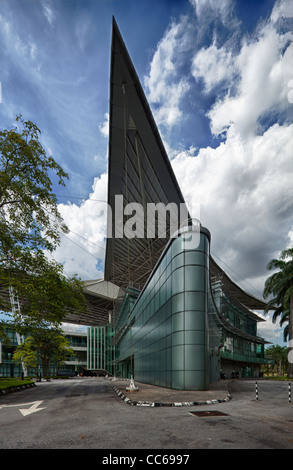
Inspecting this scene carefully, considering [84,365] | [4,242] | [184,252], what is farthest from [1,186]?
[84,365]

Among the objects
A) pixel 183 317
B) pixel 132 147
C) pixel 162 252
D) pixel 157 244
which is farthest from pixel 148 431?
pixel 157 244

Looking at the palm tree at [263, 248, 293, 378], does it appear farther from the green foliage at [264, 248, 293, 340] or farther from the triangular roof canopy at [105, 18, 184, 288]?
the triangular roof canopy at [105, 18, 184, 288]

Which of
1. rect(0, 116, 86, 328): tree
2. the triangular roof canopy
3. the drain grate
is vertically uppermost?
the triangular roof canopy

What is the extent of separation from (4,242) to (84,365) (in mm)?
89556

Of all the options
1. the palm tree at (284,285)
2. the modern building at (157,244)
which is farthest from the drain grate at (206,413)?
the palm tree at (284,285)

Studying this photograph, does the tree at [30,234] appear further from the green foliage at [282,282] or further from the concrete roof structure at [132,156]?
the green foliage at [282,282]

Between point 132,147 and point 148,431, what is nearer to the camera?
point 148,431

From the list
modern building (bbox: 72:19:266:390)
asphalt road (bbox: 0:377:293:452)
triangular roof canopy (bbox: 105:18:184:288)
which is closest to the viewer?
asphalt road (bbox: 0:377:293:452)

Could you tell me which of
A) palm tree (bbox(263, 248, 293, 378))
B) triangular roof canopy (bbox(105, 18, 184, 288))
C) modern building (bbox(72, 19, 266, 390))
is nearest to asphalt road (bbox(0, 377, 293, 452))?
modern building (bbox(72, 19, 266, 390))

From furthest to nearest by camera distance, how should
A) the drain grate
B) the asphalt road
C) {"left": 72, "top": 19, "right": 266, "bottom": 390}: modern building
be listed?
{"left": 72, "top": 19, "right": 266, "bottom": 390}: modern building
the drain grate
the asphalt road

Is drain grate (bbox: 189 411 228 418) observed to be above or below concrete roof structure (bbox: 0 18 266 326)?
below

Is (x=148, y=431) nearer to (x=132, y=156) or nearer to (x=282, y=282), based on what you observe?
(x=132, y=156)

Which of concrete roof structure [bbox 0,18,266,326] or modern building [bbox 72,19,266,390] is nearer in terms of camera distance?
concrete roof structure [bbox 0,18,266,326]

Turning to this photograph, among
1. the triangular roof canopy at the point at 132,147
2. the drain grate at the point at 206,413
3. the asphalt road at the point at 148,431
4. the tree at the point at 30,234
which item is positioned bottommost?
the drain grate at the point at 206,413
